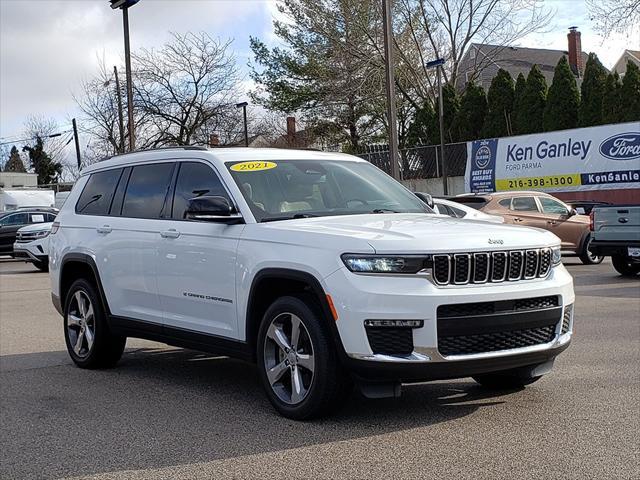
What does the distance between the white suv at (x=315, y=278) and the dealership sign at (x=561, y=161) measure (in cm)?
1833

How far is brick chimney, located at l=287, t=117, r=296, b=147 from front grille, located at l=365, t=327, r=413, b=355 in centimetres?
4331

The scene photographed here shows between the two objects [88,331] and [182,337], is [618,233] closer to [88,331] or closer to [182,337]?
[88,331]

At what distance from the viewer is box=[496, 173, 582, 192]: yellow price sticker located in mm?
25234

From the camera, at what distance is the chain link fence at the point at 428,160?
31.8 meters

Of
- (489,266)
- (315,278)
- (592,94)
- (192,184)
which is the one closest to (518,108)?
(592,94)

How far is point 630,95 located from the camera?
30.4 meters

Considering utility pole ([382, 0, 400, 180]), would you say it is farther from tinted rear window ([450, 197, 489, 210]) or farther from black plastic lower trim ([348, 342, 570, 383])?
black plastic lower trim ([348, 342, 570, 383])

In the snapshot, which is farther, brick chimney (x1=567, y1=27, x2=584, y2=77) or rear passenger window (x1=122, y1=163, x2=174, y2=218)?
brick chimney (x1=567, y1=27, x2=584, y2=77)

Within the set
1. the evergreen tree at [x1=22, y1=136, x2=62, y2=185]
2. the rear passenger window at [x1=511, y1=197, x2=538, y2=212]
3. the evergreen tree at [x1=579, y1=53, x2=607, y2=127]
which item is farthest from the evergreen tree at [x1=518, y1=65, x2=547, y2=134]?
the evergreen tree at [x1=22, y1=136, x2=62, y2=185]

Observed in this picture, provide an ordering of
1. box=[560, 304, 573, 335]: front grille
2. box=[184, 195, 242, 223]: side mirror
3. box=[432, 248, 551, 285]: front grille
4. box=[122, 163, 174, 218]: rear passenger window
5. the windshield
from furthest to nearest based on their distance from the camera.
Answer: box=[122, 163, 174, 218]: rear passenger window < the windshield < box=[184, 195, 242, 223]: side mirror < box=[560, 304, 573, 335]: front grille < box=[432, 248, 551, 285]: front grille

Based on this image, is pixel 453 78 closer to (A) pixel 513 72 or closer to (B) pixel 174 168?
(A) pixel 513 72

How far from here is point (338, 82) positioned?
4025 centimetres

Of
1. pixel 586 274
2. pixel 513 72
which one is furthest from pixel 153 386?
pixel 513 72

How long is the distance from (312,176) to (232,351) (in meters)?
1.51
